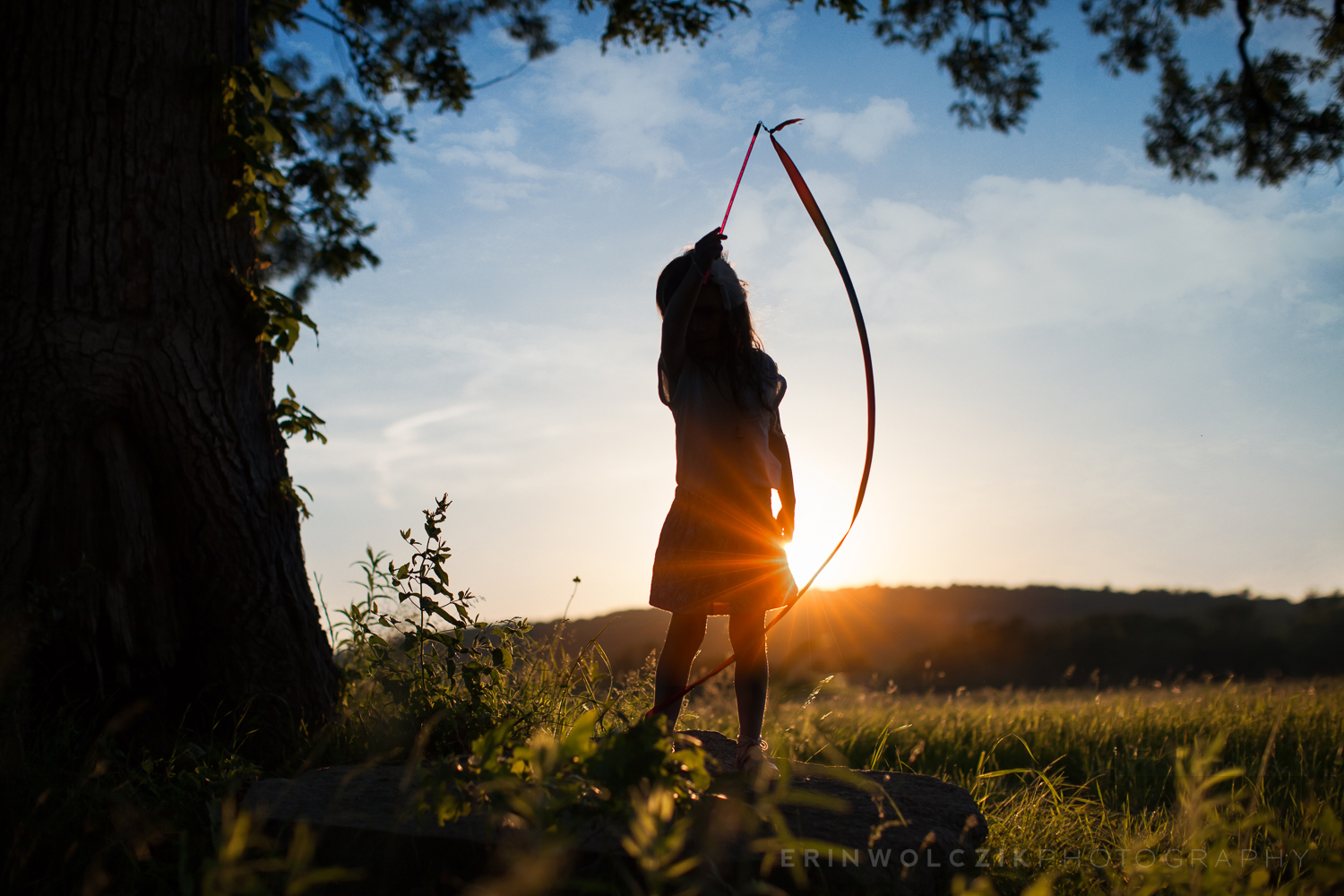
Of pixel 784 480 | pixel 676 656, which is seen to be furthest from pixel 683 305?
pixel 676 656

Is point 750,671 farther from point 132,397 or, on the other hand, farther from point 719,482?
point 132,397

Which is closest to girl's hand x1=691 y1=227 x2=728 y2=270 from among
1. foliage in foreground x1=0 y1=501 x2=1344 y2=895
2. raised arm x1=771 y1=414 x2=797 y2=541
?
raised arm x1=771 y1=414 x2=797 y2=541

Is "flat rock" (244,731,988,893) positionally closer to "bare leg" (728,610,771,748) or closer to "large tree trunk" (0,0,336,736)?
"bare leg" (728,610,771,748)

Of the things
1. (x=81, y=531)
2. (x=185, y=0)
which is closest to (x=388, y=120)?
(x=185, y=0)

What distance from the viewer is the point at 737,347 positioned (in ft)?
9.70

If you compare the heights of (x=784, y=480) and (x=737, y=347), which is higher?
(x=737, y=347)

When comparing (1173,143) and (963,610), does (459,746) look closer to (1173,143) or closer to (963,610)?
(1173,143)

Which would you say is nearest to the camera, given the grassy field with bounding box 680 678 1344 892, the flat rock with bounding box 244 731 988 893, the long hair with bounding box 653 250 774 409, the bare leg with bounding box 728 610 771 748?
the flat rock with bounding box 244 731 988 893

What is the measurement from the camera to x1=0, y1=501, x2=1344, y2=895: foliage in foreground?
4.48ft

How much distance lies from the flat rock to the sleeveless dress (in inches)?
33.0

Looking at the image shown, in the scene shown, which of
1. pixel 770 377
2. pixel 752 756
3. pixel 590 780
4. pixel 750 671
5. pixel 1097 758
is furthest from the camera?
pixel 1097 758

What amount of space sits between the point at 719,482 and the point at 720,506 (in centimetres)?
9

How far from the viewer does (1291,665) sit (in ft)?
45.6

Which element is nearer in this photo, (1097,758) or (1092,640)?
(1097,758)
